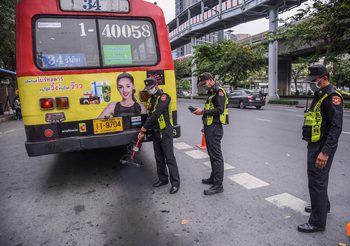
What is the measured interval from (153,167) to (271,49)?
24.7 metres

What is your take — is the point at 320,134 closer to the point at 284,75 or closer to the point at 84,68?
the point at 84,68

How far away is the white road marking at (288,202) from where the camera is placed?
360 cm

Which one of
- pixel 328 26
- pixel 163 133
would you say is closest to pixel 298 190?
pixel 163 133

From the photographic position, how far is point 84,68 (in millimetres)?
4516

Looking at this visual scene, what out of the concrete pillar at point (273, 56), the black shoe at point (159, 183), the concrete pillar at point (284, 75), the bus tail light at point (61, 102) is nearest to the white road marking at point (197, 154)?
the black shoe at point (159, 183)

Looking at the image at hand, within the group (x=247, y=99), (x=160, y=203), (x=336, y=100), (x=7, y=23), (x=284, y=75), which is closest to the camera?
(x=336, y=100)

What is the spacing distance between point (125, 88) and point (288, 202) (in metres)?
3.08

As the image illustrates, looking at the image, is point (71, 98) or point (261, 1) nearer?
point (71, 98)

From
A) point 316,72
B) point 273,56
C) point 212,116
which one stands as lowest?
point 212,116

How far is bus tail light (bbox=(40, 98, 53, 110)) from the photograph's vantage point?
4276mm

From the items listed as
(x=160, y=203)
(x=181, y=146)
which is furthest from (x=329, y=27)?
(x=160, y=203)

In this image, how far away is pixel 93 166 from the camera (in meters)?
5.93

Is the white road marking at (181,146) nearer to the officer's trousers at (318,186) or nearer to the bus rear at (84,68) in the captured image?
the bus rear at (84,68)

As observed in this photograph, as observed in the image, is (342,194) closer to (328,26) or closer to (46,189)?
(46,189)
